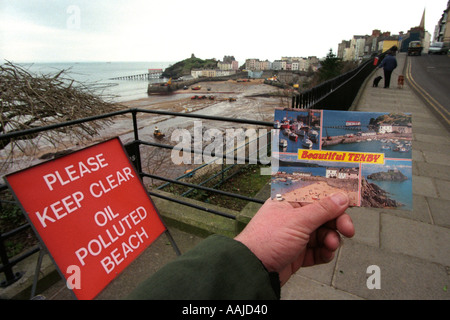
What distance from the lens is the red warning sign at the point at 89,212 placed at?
1.90 metres

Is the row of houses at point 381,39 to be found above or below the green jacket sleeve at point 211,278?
above

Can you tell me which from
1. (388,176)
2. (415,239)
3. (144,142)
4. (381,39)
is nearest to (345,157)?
(388,176)

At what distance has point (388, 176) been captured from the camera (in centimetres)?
124

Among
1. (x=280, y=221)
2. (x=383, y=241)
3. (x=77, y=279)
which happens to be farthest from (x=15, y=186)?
(x=383, y=241)

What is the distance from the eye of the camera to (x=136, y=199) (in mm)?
2500

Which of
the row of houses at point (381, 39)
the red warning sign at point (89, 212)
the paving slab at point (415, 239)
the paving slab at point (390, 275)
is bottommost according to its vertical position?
the paving slab at point (415, 239)

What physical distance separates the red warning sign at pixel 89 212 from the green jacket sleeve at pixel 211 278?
136 centimetres

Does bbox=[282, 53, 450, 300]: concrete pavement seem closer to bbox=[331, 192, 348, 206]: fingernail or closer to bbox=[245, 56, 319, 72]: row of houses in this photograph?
bbox=[331, 192, 348, 206]: fingernail

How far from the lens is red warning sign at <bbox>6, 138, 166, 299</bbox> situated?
74.7 inches

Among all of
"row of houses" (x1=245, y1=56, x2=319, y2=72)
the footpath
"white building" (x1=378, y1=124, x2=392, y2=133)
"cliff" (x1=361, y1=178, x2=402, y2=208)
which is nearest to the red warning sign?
the footpath

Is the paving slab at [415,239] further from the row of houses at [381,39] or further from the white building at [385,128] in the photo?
the row of houses at [381,39]

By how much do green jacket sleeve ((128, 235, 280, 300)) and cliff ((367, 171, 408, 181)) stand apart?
700 mm

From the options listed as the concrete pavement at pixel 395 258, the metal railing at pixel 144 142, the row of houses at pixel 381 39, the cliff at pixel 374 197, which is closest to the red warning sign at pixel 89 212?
the metal railing at pixel 144 142
